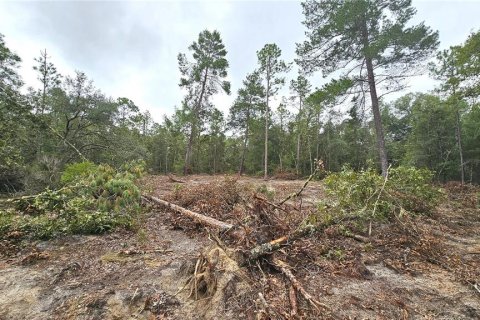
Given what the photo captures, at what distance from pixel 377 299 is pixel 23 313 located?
4040 mm

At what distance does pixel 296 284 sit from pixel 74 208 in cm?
476

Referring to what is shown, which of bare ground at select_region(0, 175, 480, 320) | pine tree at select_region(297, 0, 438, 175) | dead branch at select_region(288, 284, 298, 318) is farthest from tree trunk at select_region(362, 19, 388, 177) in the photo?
dead branch at select_region(288, 284, 298, 318)

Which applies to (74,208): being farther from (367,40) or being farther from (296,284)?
(367,40)

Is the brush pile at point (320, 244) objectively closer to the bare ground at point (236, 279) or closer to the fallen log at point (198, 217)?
the bare ground at point (236, 279)

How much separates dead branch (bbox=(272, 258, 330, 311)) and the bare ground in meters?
0.10

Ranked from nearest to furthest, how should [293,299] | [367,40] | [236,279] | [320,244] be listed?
[293,299]
[236,279]
[320,244]
[367,40]

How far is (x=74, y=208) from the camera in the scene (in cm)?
514

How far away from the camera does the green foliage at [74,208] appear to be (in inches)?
192

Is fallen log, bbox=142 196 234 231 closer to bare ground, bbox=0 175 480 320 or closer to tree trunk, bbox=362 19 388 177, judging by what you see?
bare ground, bbox=0 175 480 320

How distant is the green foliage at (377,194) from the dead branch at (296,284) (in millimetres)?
1902

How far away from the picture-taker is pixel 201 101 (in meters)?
21.9

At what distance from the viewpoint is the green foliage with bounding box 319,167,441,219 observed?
541 cm

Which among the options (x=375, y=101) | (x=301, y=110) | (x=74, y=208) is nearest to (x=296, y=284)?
(x=74, y=208)

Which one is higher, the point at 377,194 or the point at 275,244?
the point at 377,194
